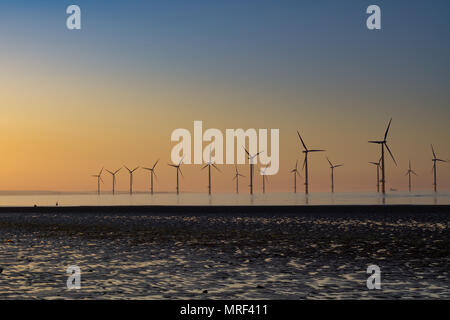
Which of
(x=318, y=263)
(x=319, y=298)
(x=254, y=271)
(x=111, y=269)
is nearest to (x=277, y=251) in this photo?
(x=318, y=263)

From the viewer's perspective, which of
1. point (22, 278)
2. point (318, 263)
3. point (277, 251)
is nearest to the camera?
point (22, 278)

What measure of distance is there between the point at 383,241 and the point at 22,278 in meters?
28.0

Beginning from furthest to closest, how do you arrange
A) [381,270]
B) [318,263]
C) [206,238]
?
1. [206,238]
2. [318,263]
3. [381,270]

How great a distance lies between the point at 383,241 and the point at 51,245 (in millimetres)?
25036

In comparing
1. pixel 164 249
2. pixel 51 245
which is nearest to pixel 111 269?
pixel 164 249

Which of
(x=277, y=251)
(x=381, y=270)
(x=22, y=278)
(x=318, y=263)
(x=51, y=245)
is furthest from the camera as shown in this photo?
(x=51, y=245)

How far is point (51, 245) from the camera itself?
43000 millimetres
